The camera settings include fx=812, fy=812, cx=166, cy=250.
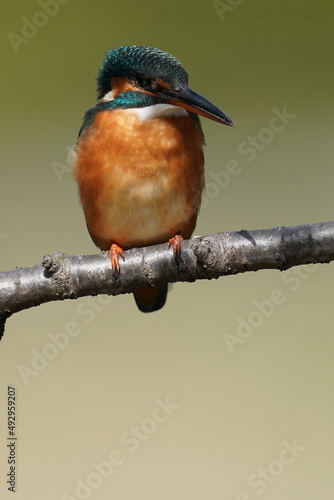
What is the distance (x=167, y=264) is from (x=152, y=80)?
0.58m

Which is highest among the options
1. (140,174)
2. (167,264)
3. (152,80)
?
(152,80)

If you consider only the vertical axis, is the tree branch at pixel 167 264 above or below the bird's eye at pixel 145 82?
below

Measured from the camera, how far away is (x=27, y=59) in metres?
3.42

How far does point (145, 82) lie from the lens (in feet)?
7.97

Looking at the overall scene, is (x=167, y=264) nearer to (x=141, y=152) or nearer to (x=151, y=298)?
(x=141, y=152)

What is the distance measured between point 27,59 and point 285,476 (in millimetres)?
1991

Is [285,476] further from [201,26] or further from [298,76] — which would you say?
[201,26]

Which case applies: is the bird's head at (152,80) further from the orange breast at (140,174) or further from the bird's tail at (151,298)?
the bird's tail at (151,298)

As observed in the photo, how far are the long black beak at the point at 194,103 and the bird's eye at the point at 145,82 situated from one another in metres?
0.04

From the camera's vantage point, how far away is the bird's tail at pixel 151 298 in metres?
2.78

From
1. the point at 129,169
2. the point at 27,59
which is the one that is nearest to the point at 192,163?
the point at 129,169

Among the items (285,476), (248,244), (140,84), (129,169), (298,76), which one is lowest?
(285,476)

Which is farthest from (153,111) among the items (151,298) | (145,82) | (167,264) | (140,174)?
(151,298)

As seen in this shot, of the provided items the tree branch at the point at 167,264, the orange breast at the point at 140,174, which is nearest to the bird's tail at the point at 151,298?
the orange breast at the point at 140,174
